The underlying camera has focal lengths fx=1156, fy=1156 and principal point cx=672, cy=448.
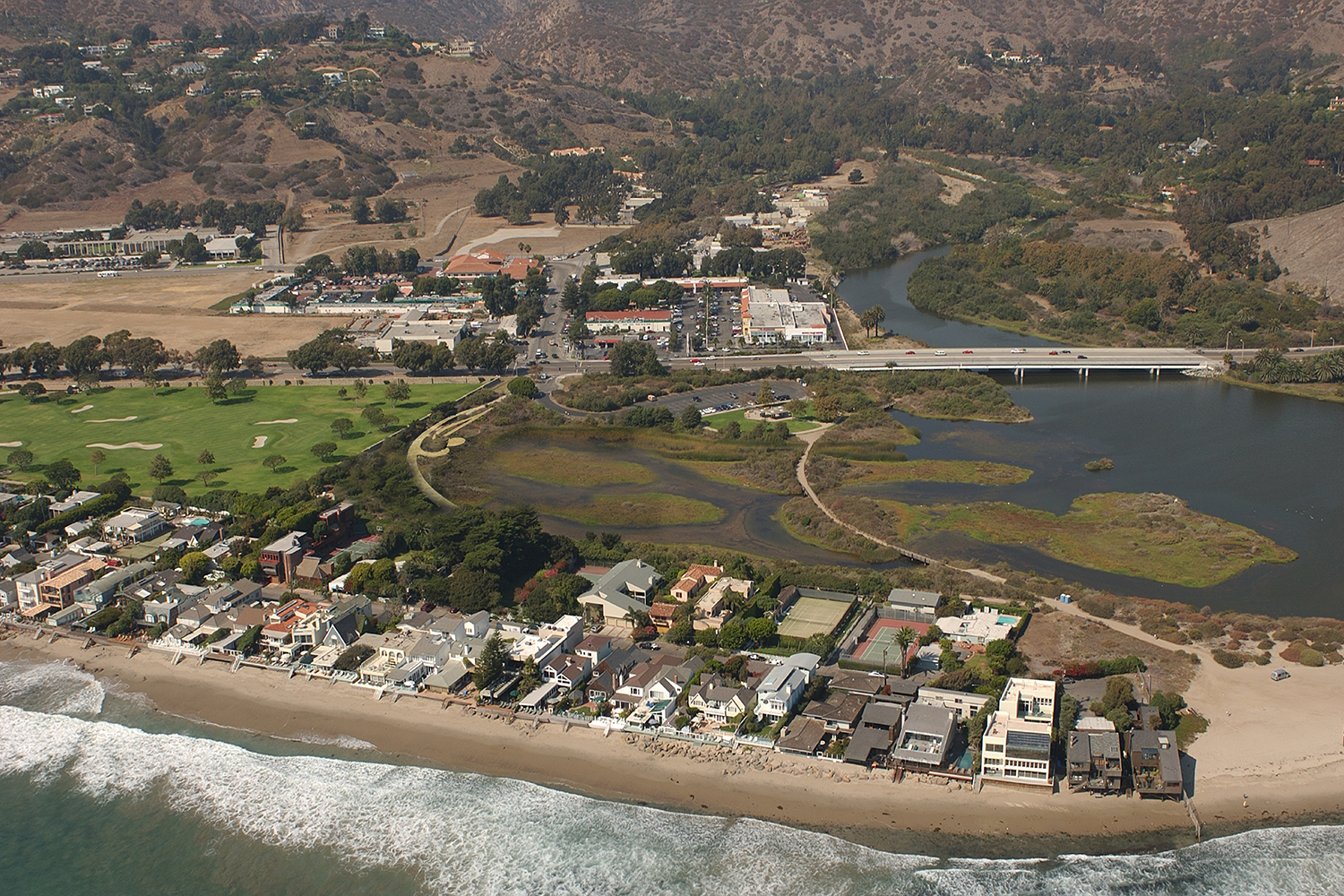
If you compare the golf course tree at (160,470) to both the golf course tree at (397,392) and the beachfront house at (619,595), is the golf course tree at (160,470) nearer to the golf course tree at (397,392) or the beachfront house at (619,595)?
the golf course tree at (397,392)

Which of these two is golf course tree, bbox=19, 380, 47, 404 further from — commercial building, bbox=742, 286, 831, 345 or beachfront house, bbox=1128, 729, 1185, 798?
beachfront house, bbox=1128, 729, 1185, 798

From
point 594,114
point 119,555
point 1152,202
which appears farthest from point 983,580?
point 594,114

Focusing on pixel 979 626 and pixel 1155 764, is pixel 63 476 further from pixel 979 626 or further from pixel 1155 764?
pixel 1155 764

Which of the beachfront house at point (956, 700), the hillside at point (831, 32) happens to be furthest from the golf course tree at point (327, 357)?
the hillside at point (831, 32)

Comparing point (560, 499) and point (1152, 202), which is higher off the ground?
point (1152, 202)

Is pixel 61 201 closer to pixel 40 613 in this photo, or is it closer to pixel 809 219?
pixel 809 219

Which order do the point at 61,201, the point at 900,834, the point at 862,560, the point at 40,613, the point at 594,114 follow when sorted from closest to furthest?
the point at 900,834 < the point at 40,613 < the point at 862,560 < the point at 61,201 < the point at 594,114

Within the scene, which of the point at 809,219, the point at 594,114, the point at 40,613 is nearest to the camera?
the point at 40,613
